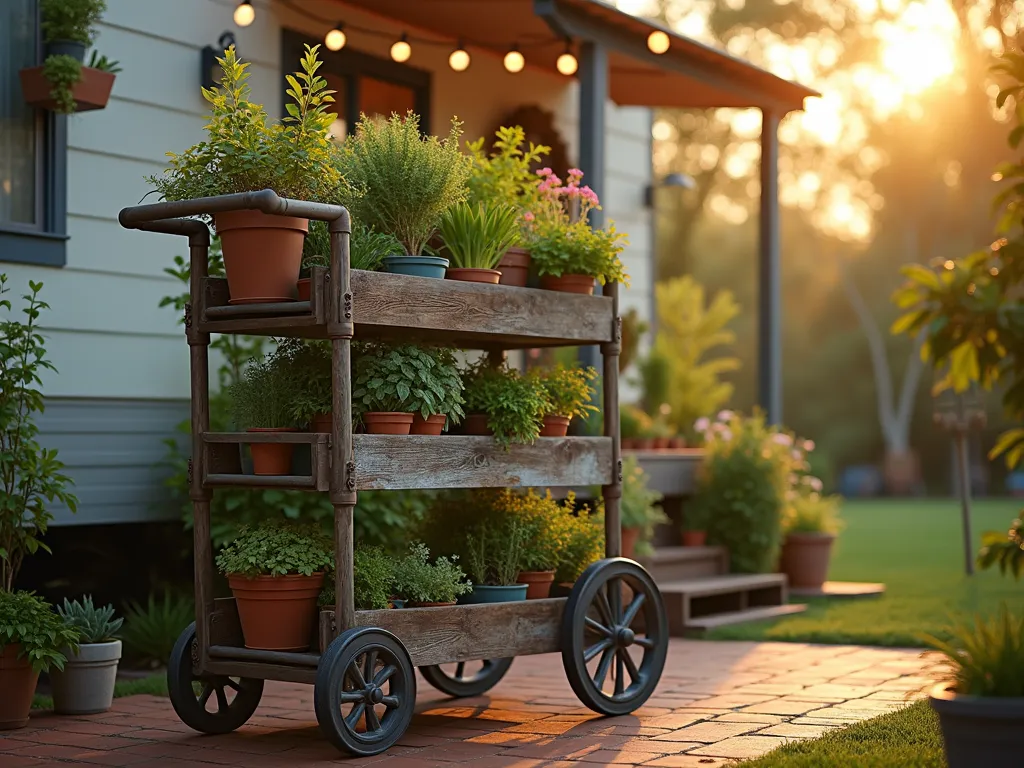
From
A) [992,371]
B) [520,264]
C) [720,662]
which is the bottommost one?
[720,662]

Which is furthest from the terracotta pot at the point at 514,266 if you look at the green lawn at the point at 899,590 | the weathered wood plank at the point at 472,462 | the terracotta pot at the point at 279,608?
the green lawn at the point at 899,590

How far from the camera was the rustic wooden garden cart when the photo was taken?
195 inches

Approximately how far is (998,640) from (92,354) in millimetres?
4807

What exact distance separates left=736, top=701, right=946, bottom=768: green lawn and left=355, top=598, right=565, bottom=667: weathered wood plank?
3.85 feet

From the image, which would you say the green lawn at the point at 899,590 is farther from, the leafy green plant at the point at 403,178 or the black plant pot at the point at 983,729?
the black plant pot at the point at 983,729

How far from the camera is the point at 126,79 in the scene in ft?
24.1

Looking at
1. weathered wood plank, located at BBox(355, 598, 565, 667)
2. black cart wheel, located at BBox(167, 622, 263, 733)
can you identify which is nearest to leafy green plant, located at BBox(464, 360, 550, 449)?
weathered wood plank, located at BBox(355, 598, 565, 667)

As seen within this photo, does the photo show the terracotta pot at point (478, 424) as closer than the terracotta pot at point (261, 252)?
No

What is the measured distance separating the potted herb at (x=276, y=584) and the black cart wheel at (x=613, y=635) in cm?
108

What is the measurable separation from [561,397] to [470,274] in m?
0.81

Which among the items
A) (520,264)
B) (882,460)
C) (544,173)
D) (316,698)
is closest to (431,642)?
(316,698)

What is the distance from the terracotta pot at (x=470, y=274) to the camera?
5.53 meters

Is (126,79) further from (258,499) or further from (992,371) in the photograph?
(992,371)

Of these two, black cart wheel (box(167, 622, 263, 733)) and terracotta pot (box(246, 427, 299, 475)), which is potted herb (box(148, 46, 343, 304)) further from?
black cart wheel (box(167, 622, 263, 733))
